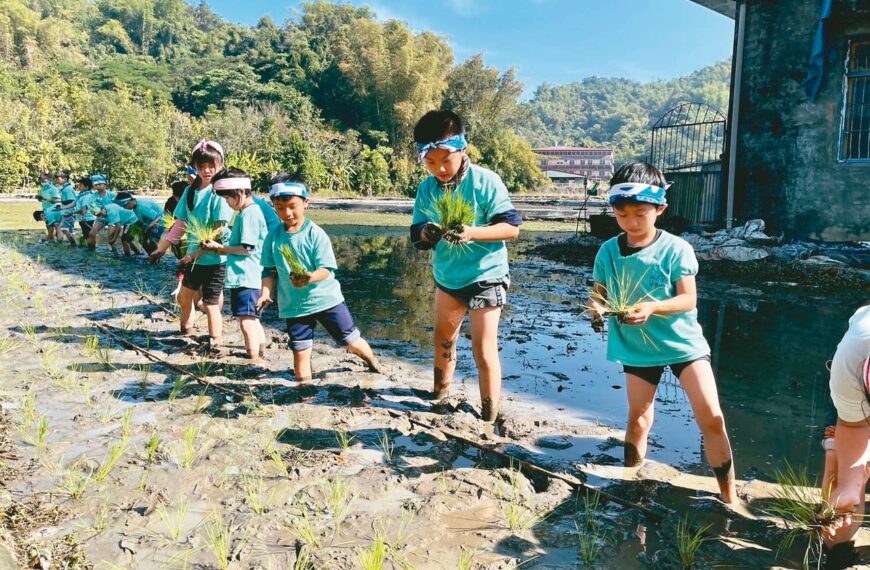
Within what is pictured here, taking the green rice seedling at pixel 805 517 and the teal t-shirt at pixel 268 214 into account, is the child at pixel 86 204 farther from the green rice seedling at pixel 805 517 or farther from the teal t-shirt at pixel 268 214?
the green rice seedling at pixel 805 517

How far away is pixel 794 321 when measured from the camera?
6.92m

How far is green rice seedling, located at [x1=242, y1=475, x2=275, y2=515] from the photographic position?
2.71 meters

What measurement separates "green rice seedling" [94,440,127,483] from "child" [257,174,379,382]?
1.41 metres

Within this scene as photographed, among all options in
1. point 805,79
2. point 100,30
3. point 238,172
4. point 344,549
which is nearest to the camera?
point 344,549

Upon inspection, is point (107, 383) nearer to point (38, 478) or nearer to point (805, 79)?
point (38, 478)

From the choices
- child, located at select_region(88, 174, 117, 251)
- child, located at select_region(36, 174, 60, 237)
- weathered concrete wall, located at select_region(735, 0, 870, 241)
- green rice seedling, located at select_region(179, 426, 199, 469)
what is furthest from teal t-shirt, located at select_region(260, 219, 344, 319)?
child, located at select_region(36, 174, 60, 237)

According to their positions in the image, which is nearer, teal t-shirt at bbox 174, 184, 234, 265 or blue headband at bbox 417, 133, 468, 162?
blue headband at bbox 417, 133, 468, 162

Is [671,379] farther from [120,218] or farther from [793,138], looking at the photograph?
[120,218]

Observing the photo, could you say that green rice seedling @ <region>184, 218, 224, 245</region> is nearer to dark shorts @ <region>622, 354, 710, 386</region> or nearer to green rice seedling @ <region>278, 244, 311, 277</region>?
green rice seedling @ <region>278, 244, 311, 277</region>

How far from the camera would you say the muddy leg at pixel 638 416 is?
3.04m

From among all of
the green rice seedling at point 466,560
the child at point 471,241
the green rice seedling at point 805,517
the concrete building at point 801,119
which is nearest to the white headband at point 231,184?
the child at point 471,241

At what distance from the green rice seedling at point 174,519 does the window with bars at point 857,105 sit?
1145 cm

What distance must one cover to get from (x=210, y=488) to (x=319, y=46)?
255 feet

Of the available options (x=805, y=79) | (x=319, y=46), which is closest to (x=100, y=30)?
(x=319, y=46)
